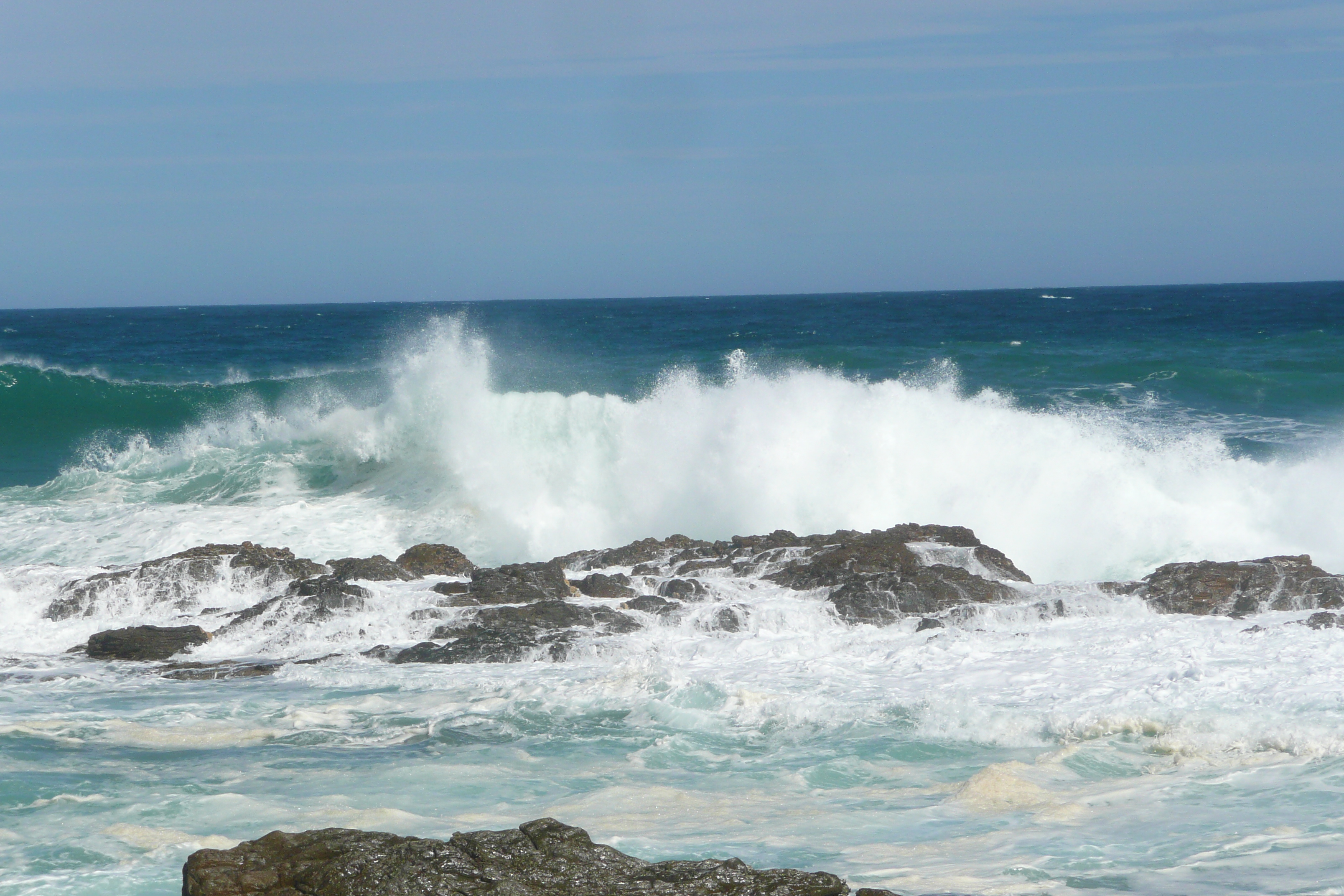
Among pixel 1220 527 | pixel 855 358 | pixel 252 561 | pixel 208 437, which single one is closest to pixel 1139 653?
pixel 1220 527

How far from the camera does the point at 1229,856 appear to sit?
18.7 feet

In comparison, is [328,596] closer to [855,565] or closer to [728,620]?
[728,620]

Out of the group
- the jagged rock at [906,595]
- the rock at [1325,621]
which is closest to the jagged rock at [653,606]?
the jagged rock at [906,595]

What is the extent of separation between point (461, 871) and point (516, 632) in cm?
582

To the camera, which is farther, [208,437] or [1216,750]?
[208,437]

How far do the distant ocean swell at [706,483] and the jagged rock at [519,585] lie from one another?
400 cm

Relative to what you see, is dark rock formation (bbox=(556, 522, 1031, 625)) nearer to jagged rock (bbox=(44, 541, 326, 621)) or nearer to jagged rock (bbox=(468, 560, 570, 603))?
jagged rock (bbox=(468, 560, 570, 603))

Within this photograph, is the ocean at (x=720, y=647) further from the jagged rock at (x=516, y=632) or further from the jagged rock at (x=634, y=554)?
the jagged rock at (x=634, y=554)

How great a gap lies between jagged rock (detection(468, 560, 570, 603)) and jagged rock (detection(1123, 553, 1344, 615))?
4860 millimetres

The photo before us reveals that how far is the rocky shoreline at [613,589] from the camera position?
1036 centimetres

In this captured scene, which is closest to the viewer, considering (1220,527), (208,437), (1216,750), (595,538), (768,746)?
(1216,750)

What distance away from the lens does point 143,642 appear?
10461 mm

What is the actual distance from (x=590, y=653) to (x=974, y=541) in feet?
14.3

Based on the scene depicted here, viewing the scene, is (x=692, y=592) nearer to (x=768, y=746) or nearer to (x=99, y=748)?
(x=768, y=746)
